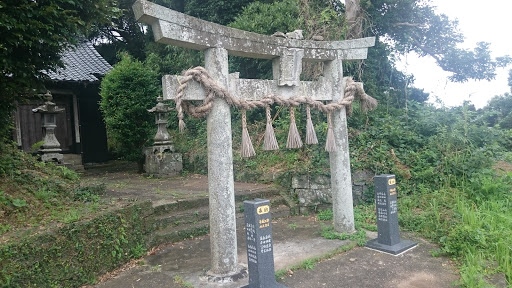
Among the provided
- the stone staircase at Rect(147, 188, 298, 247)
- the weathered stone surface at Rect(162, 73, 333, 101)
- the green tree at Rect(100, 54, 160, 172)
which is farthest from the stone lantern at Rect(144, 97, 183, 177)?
the weathered stone surface at Rect(162, 73, 333, 101)

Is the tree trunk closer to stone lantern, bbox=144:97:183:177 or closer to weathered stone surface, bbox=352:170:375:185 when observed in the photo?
weathered stone surface, bbox=352:170:375:185

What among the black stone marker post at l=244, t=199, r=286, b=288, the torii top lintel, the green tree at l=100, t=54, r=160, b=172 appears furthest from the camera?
the green tree at l=100, t=54, r=160, b=172

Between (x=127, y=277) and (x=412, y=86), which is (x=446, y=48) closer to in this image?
(x=412, y=86)

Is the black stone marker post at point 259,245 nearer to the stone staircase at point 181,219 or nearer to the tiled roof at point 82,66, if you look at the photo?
the stone staircase at point 181,219

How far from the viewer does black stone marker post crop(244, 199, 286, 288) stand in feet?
11.8

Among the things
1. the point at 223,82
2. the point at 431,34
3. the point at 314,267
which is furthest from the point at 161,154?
Answer: the point at 431,34

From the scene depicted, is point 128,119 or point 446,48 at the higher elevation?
point 446,48

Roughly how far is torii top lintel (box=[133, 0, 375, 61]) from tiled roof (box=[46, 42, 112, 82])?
928 centimetres

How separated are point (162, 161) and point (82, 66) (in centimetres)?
561

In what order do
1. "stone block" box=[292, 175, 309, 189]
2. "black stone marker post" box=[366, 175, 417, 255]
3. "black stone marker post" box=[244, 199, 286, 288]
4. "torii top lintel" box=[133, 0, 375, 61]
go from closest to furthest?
"torii top lintel" box=[133, 0, 375, 61], "black stone marker post" box=[244, 199, 286, 288], "black stone marker post" box=[366, 175, 417, 255], "stone block" box=[292, 175, 309, 189]

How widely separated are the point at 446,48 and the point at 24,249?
11.4m

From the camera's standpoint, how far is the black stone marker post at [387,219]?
4.91m

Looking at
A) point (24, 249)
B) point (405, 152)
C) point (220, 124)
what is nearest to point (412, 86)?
point (405, 152)

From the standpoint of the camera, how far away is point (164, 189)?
7914 millimetres
